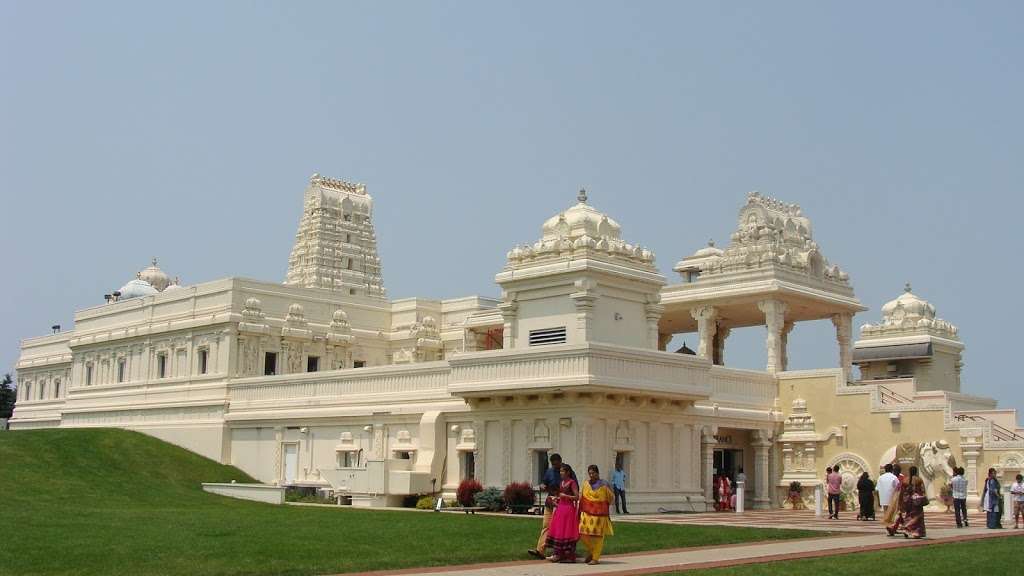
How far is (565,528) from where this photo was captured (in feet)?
66.8

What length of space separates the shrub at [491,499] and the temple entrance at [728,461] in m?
10.4

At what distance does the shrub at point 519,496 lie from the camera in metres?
36.2

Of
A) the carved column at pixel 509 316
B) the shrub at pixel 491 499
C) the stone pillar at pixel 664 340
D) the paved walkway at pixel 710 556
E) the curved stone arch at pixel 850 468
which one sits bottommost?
the paved walkway at pixel 710 556

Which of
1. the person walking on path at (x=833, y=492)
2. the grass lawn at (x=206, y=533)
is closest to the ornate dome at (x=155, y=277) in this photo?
the grass lawn at (x=206, y=533)

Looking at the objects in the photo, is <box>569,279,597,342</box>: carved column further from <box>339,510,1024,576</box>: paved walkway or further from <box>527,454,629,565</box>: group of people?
<box>527,454,629,565</box>: group of people

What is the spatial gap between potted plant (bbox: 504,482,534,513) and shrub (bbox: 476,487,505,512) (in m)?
0.37

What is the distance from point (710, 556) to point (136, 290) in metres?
65.9

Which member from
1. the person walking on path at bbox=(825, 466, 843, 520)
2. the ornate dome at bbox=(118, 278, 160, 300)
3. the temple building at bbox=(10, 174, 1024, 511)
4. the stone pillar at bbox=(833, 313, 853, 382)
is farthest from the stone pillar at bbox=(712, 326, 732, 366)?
the ornate dome at bbox=(118, 278, 160, 300)

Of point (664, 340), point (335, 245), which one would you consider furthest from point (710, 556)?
point (335, 245)

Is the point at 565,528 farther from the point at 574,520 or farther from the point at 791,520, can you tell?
the point at 791,520

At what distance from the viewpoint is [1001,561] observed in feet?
64.8

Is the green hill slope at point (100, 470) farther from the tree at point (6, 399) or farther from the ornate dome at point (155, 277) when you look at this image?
the tree at point (6, 399)

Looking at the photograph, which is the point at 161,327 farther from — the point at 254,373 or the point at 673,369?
the point at 673,369

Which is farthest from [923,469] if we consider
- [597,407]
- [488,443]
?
Result: [488,443]
